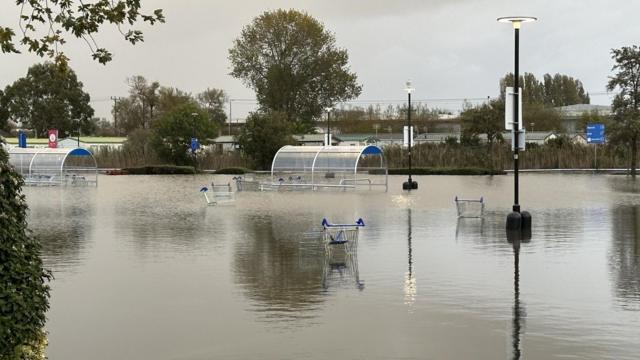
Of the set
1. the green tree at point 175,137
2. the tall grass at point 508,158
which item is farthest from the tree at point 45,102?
the tall grass at point 508,158

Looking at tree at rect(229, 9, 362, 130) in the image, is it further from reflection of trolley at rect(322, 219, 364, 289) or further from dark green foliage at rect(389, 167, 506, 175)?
reflection of trolley at rect(322, 219, 364, 289)

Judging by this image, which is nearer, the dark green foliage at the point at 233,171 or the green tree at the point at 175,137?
the dark green foliage at the point at 233,171

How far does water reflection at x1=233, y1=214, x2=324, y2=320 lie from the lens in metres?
12.0

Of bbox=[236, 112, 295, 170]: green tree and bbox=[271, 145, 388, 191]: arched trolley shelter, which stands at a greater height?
bbox=[236, 112, 295, 170]: green tree

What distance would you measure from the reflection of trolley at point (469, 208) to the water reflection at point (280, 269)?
4824mm

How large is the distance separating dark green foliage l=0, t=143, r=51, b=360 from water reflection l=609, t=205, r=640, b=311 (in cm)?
826

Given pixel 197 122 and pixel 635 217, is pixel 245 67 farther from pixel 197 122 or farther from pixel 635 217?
pixel 635 217

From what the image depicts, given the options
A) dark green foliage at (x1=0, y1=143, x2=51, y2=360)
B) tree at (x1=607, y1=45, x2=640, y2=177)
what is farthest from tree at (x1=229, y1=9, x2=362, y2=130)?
dark green foliage at (x1=0, y1=143, x2=51, y2=360)

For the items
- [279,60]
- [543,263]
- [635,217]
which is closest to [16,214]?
[543,263]

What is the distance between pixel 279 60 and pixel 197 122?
22.4m

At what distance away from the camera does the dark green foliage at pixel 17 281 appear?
6.18 metres

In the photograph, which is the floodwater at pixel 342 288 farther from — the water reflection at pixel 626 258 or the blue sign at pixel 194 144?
the blue sign at pixel 194 144

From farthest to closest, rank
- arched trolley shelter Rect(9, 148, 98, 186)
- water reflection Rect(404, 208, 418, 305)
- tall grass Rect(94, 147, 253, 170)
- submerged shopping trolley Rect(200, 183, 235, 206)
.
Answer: tall grass Rect(94, 147, 253, 170)
arched trolley shelter Rect(9, 148, 98, 186)
submerged shopping trolley Rect(200, 183, 235, 206)
water reflection Rect(404, 208, 418, 305)

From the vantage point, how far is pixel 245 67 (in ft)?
325
